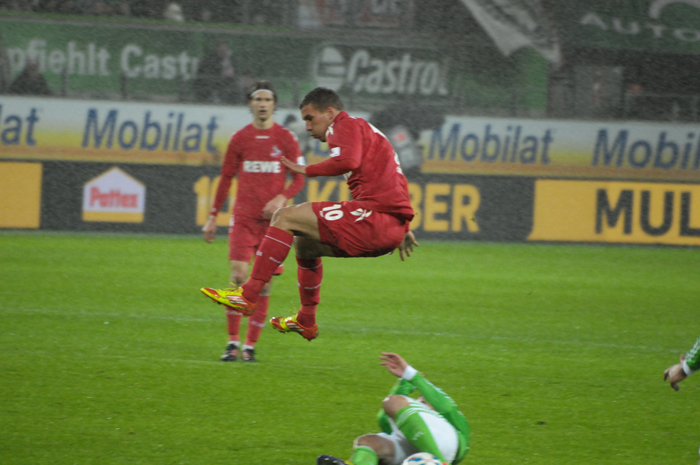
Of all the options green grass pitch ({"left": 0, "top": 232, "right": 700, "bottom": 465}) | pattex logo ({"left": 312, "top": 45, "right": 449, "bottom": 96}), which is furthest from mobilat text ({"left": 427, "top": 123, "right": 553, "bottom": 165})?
green grass pitch ({"left": 0, "top": 232, "right": 700, "bottom": 465})

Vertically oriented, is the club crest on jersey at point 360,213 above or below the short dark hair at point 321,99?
below

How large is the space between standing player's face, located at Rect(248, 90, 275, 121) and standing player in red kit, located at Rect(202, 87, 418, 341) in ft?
5.86

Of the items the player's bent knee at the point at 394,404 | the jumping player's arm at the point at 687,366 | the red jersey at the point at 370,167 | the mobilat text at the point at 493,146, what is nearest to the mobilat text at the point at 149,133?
the mobilat text at the point at 493,146

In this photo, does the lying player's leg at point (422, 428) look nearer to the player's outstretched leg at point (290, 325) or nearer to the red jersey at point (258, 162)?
the player's outstretched leg at point (290, 325)

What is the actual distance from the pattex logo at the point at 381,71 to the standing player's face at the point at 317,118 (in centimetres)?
1631

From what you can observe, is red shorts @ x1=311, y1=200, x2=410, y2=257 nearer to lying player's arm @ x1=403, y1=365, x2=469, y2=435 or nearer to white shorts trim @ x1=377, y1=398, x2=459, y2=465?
lying player's arm @ x1=403, y1=365, x2=469, y2=435

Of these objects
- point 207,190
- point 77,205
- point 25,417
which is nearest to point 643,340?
point 25,417

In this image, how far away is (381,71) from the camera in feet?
72.1

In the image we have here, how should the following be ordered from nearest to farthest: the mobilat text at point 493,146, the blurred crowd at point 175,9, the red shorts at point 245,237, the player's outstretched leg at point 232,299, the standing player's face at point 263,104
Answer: the player's outstretched leg at point 232,299, the standing player's face at point 263,104, the red shorts at point 245,237, the mobilat text at point 493,146, the blurred crowd at point 175,9

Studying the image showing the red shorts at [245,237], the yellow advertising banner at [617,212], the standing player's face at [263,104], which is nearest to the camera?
the standing player's face at [263,104]

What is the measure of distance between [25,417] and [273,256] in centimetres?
186

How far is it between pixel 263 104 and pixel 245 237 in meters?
1.09

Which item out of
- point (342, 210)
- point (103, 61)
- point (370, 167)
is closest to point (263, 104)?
point (370, 167)

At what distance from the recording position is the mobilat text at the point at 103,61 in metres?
20.5
